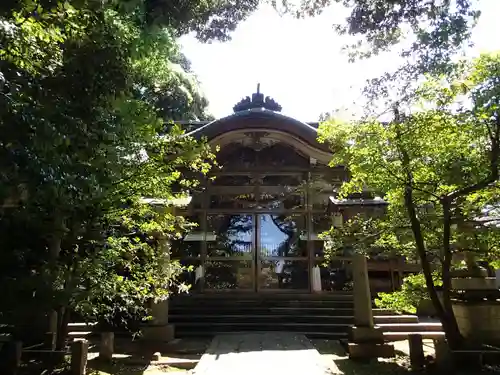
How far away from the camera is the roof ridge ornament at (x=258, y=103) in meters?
12.2

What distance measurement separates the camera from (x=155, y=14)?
22.4ft

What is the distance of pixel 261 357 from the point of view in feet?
19.9

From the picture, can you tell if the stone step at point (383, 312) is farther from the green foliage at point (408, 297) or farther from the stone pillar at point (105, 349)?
the stone pillar at point (105, 349)

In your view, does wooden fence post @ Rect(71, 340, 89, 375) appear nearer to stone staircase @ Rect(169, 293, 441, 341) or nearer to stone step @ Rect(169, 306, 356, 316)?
stone staircase @ Rect(169, 293, 441, 341)

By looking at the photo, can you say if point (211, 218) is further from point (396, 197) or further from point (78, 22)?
point (78, 22)

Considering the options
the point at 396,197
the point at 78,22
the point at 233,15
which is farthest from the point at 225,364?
the point at 233,15

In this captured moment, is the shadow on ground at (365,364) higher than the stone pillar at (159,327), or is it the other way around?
the stone pillar at (159,327)

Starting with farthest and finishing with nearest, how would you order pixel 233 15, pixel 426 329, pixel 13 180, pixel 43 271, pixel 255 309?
pixel 233 15 < pixel 255 309 < pixel 426 329 < pixel 43 271 < pixel 13 180

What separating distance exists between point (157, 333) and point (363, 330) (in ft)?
12.4

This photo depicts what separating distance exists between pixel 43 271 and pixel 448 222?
196 inches

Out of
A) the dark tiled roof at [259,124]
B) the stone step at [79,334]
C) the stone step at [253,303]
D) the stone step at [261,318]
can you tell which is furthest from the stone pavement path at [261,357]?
the dark tiled roof at [259,124]

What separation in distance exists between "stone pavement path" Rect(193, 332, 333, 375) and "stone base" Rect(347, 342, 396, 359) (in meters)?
0.61

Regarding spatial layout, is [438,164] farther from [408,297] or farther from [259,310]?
[259,310]

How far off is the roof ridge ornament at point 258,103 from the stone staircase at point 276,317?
5.44m
